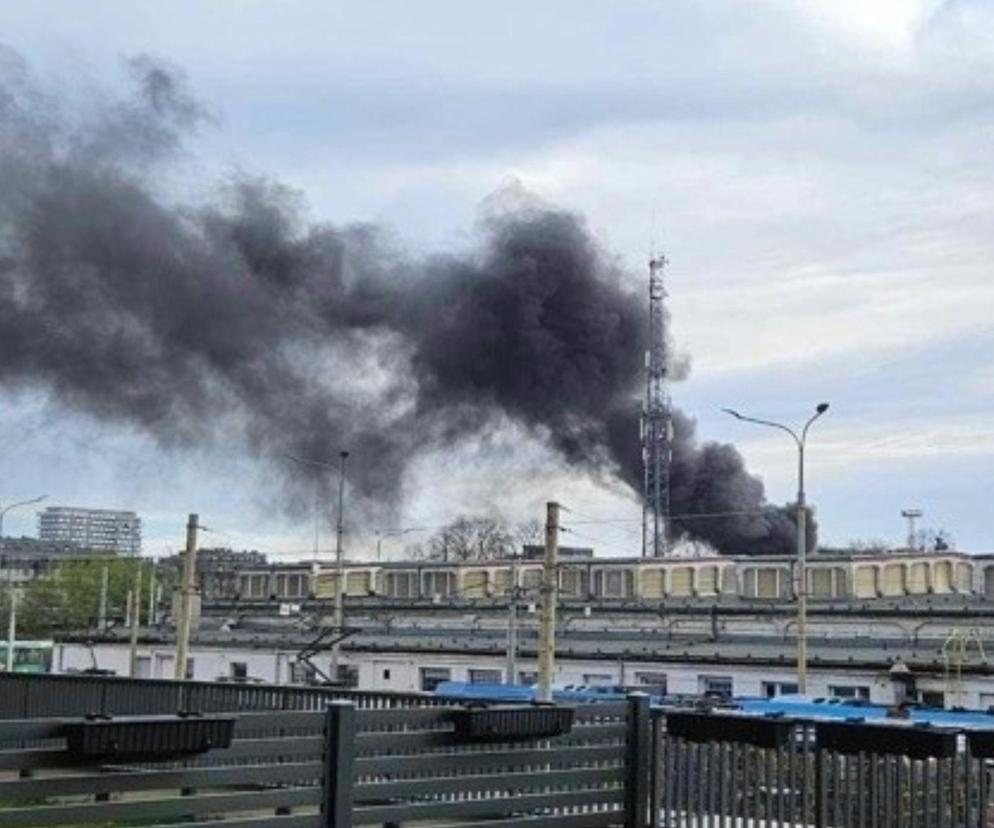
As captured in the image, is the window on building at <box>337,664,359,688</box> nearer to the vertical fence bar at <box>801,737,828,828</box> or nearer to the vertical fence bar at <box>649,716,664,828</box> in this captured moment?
the vertical fence bar at <box>649,716,664,828</box>

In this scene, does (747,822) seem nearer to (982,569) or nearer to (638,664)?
(638,664)

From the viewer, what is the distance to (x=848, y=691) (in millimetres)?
48062

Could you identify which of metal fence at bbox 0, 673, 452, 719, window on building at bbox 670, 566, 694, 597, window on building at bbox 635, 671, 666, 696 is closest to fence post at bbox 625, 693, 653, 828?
metal fence at bbox 0, 673, 452, 719

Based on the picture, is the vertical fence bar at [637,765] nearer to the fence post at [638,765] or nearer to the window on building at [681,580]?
the fence post at [638,765]

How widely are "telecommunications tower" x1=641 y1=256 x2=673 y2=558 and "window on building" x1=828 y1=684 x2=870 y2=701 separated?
2042 inches

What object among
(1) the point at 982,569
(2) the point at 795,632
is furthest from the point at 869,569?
(2) the point at 795,632

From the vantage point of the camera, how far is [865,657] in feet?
166

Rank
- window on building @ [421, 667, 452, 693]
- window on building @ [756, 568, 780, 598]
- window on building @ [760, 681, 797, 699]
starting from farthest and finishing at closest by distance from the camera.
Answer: window on building @ [756, 568, 780, 598] → window on building @ [421, 667, 452, 693] → window on building @ [760, 681, 797, 699]

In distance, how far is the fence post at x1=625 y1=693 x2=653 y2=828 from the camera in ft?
43.8

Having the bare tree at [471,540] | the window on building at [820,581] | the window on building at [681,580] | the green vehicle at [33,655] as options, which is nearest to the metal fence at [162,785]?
the window on building at [820,581]

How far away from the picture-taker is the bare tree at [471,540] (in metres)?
142

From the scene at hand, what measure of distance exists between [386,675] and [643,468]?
47246mm

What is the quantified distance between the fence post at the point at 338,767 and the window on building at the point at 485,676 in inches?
1889

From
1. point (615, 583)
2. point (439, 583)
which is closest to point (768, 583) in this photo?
point (615, 583)
